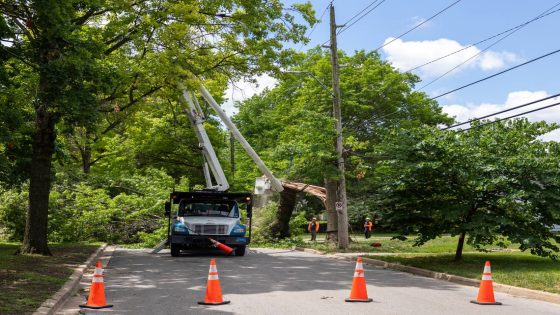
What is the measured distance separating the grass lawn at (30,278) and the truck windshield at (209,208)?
4607mm

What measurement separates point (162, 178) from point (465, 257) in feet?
66.6

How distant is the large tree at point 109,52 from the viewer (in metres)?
12.9

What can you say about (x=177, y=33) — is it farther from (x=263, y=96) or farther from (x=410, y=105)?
(x=263, y=96)

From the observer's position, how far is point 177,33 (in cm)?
1728

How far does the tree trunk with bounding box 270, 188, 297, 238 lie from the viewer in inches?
1169

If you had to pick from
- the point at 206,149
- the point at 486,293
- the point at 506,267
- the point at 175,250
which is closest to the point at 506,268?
the point at 506,267

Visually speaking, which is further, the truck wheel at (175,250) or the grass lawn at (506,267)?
the truck wheel at (175,250)

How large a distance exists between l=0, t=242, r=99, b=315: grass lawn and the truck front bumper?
3.47m

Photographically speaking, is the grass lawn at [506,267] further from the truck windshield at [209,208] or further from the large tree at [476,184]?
the truck windshield at [209,208]

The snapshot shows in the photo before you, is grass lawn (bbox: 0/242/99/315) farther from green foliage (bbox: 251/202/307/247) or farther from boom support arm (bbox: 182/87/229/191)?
green foliage (bbox: 251/202/307/247)

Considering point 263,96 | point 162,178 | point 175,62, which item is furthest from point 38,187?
point 263,96

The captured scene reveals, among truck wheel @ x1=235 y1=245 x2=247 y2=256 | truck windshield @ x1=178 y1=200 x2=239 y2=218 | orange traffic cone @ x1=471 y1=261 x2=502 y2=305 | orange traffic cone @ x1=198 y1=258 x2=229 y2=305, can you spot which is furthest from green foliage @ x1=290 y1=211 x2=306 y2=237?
orange traffic cone @ x1=198 y1=258 x2=229 y2=305

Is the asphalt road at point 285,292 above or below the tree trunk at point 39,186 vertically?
below

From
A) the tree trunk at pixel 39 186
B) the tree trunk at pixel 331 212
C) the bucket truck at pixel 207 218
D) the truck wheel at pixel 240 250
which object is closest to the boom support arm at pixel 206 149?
the bucket truck at pixel 207 218
